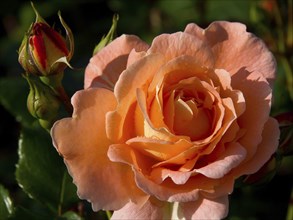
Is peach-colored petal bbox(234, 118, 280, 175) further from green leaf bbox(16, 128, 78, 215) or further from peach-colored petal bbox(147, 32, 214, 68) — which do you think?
green leaf bbox(16, 128, 78, 215)

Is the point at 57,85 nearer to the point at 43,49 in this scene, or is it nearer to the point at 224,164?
the point at 43,49

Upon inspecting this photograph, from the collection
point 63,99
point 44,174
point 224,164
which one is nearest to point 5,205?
point 44,174

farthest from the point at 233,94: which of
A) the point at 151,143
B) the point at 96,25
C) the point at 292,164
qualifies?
the point at 96,25

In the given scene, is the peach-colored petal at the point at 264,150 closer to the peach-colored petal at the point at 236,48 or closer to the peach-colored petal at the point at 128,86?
the peach-colored petal at the point at 236,48

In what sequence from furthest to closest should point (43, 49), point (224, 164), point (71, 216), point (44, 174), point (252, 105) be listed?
point (44, 174) → point (71, 216) → point (43, 49) → point (252, 105) → point (224, 164)

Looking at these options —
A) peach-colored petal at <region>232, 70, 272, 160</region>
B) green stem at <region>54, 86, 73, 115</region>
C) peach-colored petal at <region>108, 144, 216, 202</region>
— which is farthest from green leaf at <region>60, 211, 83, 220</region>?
peach-colored petal at <region>232, 70, 272, 160</region>
